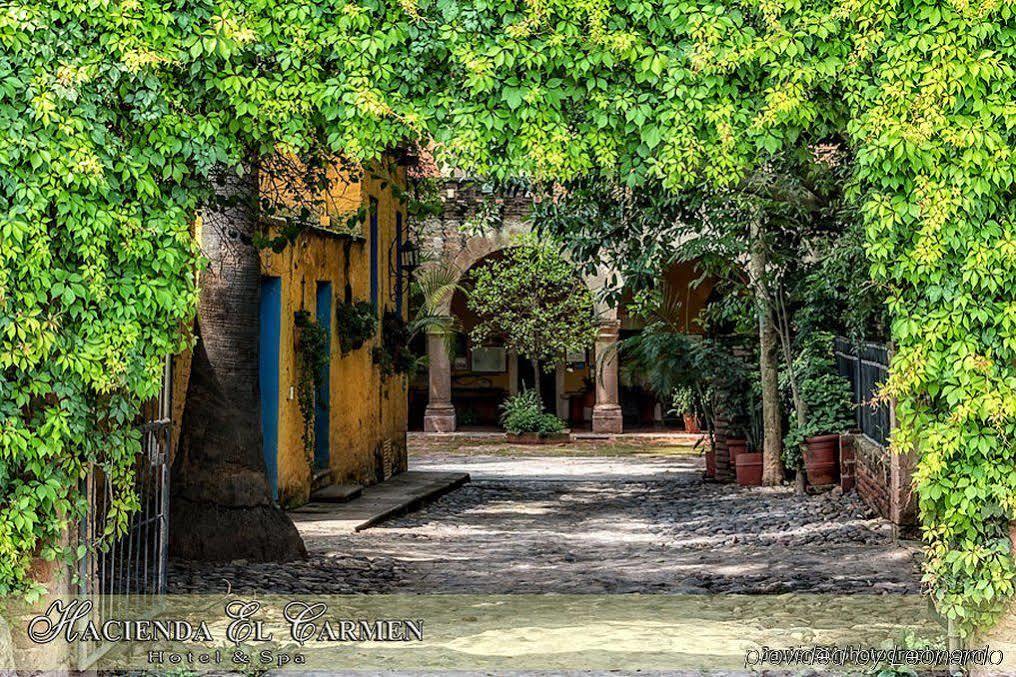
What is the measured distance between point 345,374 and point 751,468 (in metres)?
5.01

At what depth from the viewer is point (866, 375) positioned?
12.3 m

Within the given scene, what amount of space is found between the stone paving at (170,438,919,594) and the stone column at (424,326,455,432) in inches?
303

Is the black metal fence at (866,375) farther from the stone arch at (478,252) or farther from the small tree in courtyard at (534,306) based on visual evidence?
the stone arch at (478,252)

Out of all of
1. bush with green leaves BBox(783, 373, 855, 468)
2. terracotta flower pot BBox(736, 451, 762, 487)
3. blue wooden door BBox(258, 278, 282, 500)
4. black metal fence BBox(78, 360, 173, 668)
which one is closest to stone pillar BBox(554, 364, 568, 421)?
terracotta flower pot BBox(736, 451, 762, 487)

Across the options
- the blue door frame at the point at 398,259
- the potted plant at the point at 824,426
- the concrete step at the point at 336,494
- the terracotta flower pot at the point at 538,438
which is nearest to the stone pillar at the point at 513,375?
the terracotta flower pot at the point at 538,438

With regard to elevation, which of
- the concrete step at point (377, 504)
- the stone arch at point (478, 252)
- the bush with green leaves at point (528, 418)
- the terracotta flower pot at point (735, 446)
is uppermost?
the stone arch at point (478, 252)

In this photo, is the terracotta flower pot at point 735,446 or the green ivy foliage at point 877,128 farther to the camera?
the terracotta flower pot at point 735,446

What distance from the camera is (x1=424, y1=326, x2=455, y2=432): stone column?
24375 mm

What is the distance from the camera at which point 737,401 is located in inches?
605

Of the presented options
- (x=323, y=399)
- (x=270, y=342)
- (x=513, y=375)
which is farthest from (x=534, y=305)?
(x=270, y=342)

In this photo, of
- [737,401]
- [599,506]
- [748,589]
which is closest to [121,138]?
[748,589]

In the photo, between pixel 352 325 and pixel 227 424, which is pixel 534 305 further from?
pixel 227 424

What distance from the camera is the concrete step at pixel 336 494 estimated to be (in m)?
13.5

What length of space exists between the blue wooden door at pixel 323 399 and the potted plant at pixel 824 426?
17.3ft
